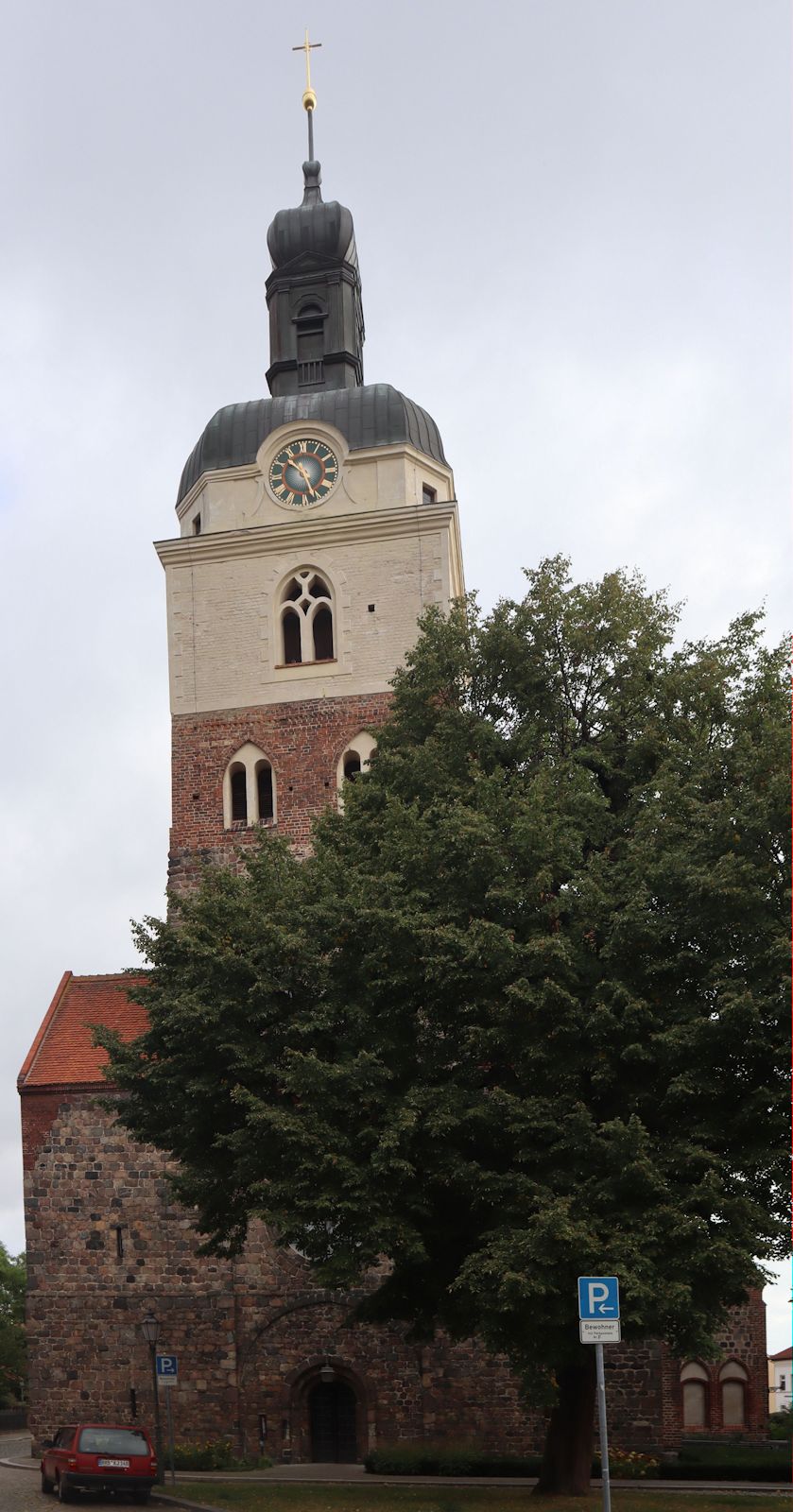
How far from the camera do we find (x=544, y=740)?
A: 2319cm

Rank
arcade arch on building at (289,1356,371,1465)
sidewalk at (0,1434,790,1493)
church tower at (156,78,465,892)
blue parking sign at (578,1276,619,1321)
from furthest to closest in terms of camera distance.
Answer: church tower at (156,78,465,892) → arcade arch on building at (289,1356,371,1465) → sidewalk at (0,1434,790,1493) → blue parking sign at (578,1276,619,1321)

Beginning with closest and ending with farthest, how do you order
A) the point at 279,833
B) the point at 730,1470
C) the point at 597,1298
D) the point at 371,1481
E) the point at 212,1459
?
the point at 597,1298 < the point at 371,1481 < the point at 730,1470 < the point at 212,1459 < the point at 279,833

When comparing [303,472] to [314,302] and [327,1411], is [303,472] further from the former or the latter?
[327,1411]

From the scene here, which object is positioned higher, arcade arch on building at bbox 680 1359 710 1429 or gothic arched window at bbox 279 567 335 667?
gothic arched window at bbox 279 567 335 667

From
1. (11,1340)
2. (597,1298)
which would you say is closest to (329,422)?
(597,1298)

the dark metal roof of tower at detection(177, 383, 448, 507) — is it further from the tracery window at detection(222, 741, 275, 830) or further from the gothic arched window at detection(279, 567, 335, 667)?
the tracery window at detection(222, 741, 275, 830)

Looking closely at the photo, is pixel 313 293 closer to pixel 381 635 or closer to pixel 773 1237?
pixel 381 635

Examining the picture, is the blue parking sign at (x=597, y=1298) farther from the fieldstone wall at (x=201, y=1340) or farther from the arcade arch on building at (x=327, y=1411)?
the arcade arch on building at (x=327, y=1411)

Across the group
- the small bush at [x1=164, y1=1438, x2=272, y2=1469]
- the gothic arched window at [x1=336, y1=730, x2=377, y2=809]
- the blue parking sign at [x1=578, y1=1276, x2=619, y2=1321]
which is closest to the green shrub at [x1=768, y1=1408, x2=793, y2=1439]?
the small bush at [x1=164, y1=1438, x2=272, y2=1469]

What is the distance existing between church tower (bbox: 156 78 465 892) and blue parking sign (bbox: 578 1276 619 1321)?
20787mm

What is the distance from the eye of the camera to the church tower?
3588 cm

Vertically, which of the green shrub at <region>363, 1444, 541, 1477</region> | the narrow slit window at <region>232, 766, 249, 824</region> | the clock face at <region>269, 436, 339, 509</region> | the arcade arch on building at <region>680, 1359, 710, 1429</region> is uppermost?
the clock face at <region>269, 436, 339, 509</region>

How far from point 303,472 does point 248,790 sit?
747 cm

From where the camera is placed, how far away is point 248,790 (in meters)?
35.8
